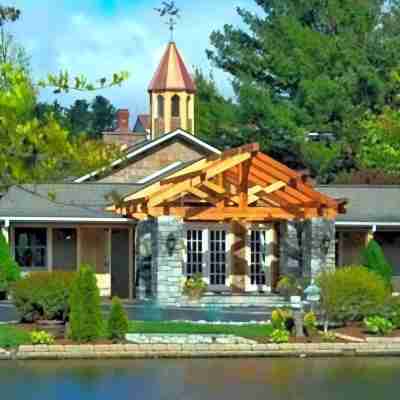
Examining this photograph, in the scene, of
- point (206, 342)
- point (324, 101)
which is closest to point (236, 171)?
point (206, 342)

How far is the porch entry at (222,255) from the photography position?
35156 millimetres

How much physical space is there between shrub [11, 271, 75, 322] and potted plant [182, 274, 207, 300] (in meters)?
7.79

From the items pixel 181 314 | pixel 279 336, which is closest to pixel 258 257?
pixel 181 314

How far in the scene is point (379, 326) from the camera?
24625 millimetres

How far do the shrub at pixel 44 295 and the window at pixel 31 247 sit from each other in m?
10.5

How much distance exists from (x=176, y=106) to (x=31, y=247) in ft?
44.9

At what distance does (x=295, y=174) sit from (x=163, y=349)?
38.7 feet

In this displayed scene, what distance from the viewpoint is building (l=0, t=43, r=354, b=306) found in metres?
32.8

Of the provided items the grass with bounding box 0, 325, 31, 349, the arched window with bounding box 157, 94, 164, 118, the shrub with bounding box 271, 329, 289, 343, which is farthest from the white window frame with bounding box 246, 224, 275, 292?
the arched window with bounding box 157, 94, 164, 118

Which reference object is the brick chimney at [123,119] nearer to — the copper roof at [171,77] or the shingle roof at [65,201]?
the copper roof at [171,77]

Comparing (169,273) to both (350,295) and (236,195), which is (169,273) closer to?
(236,195)

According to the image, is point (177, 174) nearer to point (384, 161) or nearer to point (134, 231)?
point (134, 231)

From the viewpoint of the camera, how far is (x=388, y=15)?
60.0 metres

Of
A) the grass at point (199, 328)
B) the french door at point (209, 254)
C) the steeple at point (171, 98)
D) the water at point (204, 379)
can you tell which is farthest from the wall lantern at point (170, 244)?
the steeple at point (171, 98)
